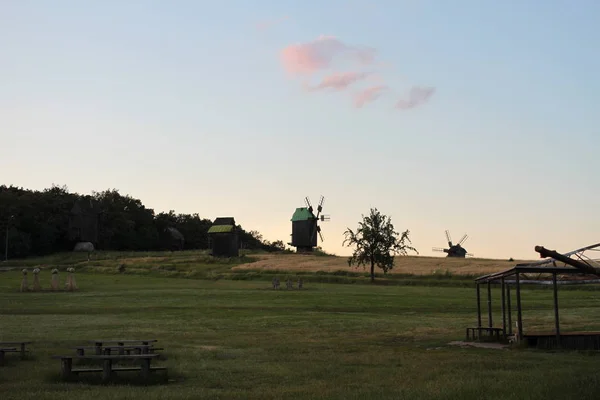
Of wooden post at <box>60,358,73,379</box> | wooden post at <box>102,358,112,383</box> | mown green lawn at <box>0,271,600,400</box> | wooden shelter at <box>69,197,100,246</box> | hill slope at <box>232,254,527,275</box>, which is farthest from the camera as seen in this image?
wooden shelter at <box>69,197,100,246</box>

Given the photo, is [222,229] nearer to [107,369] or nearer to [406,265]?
[406,265]

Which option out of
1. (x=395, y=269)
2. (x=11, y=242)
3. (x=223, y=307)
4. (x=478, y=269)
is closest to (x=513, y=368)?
(x=223, y=307)

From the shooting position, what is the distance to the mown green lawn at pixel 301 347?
58.1 feet

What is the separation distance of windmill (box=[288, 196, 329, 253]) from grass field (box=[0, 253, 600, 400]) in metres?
82.8

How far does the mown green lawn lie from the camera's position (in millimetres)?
17719

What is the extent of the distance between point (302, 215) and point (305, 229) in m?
3.15

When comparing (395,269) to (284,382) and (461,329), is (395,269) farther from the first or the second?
(284,382)

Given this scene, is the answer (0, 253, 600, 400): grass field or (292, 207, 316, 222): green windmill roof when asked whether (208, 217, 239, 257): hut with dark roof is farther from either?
(0, 253, 600, 400): grass field

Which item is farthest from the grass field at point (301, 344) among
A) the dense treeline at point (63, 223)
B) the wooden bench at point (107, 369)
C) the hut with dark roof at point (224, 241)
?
the dense treeline at point (63, 223)

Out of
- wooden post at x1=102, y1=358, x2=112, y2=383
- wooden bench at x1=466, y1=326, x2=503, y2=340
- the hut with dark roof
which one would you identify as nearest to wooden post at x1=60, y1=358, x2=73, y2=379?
wooden post at x1=102, y1=358, x2=112, y2=383

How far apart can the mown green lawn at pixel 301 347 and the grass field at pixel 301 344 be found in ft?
0.17

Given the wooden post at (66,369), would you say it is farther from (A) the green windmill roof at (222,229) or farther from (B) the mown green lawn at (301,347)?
(A) the green windmill roof at (222,229)

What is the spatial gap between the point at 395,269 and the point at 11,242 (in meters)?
74.2

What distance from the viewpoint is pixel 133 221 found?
584ft
